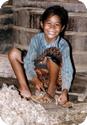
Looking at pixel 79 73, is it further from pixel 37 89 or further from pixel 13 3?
pixel 13 3

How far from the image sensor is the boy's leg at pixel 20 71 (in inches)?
59.9

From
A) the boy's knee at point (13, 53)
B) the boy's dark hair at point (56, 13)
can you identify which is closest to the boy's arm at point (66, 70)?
the boy's dark hair at point (56, 13)

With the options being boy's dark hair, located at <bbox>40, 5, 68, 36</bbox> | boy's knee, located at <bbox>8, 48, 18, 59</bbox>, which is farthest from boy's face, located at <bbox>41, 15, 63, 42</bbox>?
boy's knee, located at <bbox>8, 48, 18, 59</bbox>

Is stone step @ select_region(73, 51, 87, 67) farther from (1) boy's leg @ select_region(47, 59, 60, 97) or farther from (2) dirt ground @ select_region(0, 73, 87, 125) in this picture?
(1) boy's leg @ select_region(47, 59, 60, 97)

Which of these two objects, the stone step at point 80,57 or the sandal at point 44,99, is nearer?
the sandal at point 44,99

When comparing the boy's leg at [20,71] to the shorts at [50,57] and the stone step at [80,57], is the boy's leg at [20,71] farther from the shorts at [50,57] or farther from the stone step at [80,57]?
the stone step at [80,57]

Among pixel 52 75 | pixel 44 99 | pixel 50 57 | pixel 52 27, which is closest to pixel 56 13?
pixel 52 27

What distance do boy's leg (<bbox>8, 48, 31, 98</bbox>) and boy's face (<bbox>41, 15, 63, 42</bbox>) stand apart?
0.62 ft

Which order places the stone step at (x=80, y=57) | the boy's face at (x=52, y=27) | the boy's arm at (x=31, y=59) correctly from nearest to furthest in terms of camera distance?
the boy's face at (x=52, y=27) → the boy's arm at (x=31, y=59) → the stone step at (x=80, y=57)

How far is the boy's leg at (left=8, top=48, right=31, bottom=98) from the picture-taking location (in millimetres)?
1522

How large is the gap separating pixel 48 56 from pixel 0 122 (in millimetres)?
383

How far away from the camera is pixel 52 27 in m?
1.39

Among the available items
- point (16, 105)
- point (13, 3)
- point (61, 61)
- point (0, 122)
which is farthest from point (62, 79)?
point (13, 3)

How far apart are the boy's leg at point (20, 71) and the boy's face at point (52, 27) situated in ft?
0.62
